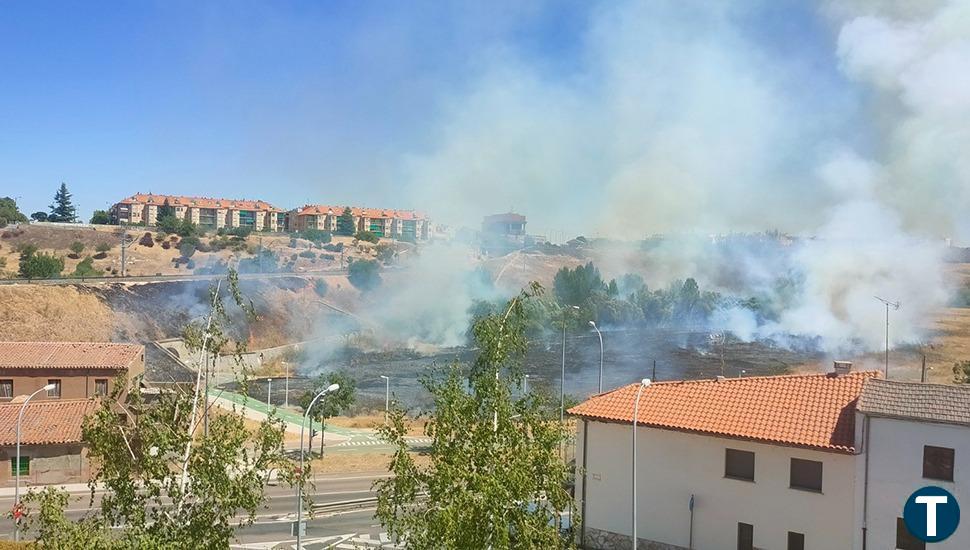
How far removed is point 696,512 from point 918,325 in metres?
98.9

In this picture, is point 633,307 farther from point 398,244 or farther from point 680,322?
point 398,244

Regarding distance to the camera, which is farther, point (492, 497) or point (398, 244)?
point (398, 244)

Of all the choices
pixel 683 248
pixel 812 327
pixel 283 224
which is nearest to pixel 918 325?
pixel 812 327

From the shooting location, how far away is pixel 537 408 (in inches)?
422

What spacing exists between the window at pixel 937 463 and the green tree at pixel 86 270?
10497 centimetres

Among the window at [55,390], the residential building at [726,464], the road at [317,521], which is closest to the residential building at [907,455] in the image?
the residential building at [726,464]

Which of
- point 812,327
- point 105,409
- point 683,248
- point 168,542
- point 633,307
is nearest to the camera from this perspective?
point 168,542

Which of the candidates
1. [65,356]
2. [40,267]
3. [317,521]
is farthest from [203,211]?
[317,521]

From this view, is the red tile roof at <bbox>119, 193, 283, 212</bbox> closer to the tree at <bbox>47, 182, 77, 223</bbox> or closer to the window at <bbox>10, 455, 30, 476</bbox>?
the tree at <bbox>47, 182, 77, 223</bbox>

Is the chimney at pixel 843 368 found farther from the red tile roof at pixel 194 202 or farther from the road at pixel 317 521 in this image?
the red tile roof at pixel 194 202

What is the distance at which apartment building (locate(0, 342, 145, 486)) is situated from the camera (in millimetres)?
33406

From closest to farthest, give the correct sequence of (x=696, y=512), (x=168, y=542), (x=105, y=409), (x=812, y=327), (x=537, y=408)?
(x=168, y=542) → (x=105, y=409) → (x=537, y=408) → (x=696, y=512) → (x=812, y=327)

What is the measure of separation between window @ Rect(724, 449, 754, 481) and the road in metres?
11.1

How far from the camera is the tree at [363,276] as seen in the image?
404 ft
